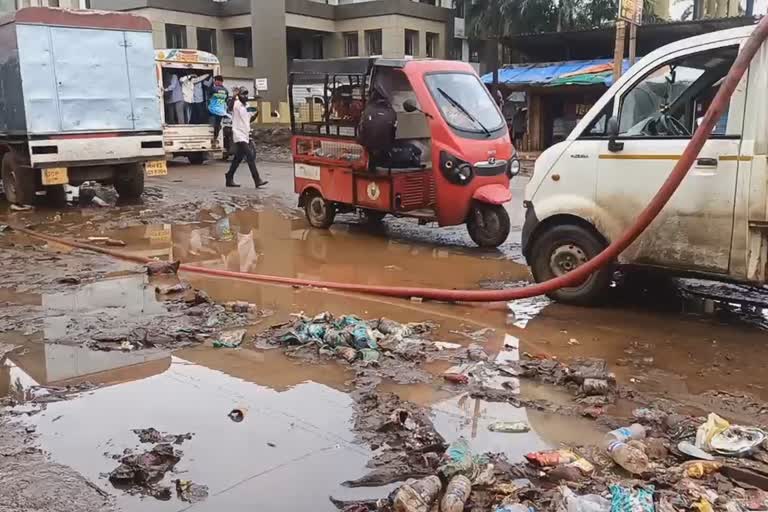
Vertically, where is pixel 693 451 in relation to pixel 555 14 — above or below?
below

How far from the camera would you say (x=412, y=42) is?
1373 inches

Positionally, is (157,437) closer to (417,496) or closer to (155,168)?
(417,496)

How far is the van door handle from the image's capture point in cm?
551

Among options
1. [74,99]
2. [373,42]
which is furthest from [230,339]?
Result: [373,42]

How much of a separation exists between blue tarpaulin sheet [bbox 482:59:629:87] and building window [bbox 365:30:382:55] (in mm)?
10331

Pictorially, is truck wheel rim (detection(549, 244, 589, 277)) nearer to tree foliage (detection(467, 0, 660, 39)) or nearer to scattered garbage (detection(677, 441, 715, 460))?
scattered garbage (detection(677, 441, 715, 460))

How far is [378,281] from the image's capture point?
777cm

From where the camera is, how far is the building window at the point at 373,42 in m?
33.7

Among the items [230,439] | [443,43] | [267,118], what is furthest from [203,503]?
[443,43]

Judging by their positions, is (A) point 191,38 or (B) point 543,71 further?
(A) point 191,38

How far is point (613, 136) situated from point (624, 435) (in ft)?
9.80

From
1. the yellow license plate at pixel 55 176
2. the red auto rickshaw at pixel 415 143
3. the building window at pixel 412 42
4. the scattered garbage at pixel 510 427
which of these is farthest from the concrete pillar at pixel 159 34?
the scattered garbage at pixel 510 427

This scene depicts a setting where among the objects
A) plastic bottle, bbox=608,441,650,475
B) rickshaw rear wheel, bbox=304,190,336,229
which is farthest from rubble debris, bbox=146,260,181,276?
plastic bottle, bbox=608,441,650,475

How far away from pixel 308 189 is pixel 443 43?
1074 inches
